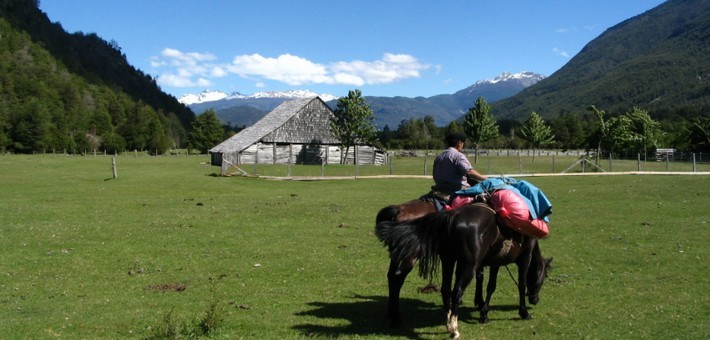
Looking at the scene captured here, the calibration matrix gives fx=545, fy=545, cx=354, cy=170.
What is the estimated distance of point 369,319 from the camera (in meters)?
9.21

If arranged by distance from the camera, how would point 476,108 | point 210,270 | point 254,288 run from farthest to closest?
point 476,108, point 210,270, point 254,288

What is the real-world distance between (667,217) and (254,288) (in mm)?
17384

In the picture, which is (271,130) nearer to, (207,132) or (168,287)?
(168,287)

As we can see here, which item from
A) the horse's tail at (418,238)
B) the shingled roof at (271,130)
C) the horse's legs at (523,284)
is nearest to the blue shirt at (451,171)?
the horse's tail at (418,238)

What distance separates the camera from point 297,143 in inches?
2657

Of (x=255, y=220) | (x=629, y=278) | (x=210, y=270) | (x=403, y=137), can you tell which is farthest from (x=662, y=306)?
(x=403, y=137)

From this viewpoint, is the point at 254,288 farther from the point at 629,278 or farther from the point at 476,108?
the point at 476,108

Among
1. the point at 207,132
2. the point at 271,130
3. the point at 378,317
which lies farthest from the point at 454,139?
the point at 207,132

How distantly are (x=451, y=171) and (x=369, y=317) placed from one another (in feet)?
9.46

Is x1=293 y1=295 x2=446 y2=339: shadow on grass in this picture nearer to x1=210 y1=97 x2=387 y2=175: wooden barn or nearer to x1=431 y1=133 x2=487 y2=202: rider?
x1=431 y1=133 x2=487 y2=202: rider

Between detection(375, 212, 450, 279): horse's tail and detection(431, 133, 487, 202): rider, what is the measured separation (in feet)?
4.13

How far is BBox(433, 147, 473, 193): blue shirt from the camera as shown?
9297 mm

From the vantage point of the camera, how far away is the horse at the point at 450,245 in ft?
26.5

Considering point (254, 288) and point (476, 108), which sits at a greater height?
point (476, 108)
